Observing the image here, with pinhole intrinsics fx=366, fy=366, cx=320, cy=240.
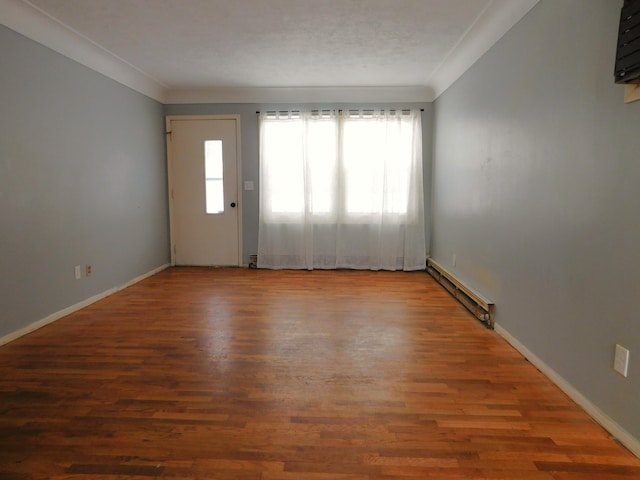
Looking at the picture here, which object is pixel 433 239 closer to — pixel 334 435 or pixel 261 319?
pixel 261 319

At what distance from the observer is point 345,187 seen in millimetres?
5258

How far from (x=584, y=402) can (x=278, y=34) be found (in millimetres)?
3534

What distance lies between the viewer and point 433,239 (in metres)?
5.23

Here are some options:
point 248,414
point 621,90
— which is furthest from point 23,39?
point 621,90

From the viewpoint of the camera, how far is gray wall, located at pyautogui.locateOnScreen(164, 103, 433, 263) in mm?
5234

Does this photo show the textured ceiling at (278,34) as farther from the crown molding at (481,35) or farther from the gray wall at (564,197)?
the gray wall at (564,197)

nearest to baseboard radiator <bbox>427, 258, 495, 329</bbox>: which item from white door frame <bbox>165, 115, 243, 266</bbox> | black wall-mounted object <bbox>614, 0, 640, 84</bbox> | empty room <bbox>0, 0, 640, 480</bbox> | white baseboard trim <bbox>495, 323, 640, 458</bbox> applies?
empty room <bbox>0, 0, 640, 480</bbox>

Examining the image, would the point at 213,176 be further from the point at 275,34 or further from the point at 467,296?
the point at 467,296

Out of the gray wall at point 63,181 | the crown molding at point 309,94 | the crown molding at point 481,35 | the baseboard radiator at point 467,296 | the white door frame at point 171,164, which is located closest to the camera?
the crown molding at point 481,35

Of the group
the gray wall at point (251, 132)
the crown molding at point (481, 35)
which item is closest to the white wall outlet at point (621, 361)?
the crown molding at point (481, 35)

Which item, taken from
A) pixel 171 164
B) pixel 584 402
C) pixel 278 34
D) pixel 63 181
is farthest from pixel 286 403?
pixel 171 164

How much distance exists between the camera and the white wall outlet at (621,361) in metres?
1.67

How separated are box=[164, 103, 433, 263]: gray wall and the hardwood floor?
90.2 inches

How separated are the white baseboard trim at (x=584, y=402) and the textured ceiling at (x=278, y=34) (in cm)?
245
